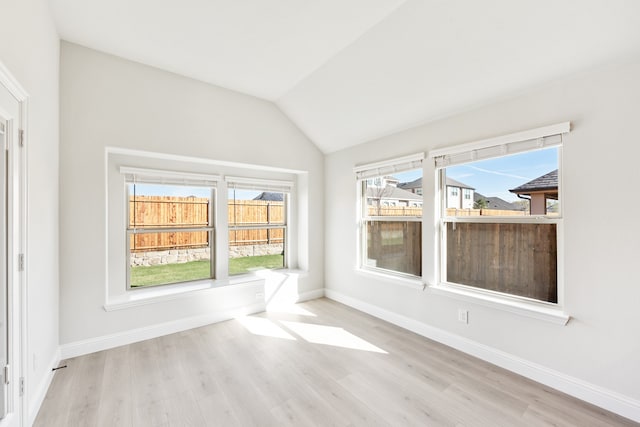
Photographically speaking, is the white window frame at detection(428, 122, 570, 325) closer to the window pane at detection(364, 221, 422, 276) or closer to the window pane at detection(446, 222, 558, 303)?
the window pane at detection(446, 222, 558, 303)

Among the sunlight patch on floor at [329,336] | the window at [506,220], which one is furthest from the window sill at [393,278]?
the sunlight patch on floor at [329,336]

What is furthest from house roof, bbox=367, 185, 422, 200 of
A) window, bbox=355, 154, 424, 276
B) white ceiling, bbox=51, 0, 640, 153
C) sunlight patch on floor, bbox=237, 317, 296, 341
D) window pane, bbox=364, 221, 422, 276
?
sunlight patch on floor, bbox=237, 317, 296, 341

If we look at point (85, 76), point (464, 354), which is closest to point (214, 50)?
point (85, 76)

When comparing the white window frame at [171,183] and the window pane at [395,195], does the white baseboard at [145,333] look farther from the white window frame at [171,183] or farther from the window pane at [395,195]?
the window pane at [395,195]

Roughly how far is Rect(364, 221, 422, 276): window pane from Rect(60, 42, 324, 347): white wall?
1834mm

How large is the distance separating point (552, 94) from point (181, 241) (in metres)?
4.10

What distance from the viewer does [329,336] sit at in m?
3.07

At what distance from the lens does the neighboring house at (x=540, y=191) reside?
7.45 ft

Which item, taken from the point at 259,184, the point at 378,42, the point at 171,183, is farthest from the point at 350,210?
the point at 171,183

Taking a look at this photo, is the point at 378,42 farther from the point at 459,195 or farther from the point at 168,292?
the point at 168,292

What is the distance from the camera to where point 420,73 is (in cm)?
254

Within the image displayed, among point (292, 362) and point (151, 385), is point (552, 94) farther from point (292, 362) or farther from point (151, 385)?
point (151, 385)

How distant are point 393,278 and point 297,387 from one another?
175cm

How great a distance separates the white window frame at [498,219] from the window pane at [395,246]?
31cm
